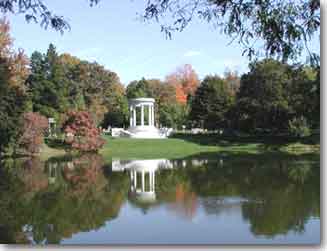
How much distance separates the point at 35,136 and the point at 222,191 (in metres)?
15.2

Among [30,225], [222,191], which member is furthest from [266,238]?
[222,191]

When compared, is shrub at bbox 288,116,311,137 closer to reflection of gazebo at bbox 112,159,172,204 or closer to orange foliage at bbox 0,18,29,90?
reflection of gazebo at bbox 112,159,172,204

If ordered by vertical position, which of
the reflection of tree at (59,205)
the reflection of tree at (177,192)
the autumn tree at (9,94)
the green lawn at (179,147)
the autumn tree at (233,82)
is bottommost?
the reflection of tree at (59,205)

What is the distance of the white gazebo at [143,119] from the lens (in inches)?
1460

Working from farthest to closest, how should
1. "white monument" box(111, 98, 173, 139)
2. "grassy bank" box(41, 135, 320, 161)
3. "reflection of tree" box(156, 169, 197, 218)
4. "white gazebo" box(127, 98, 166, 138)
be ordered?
1. "white gazebo" box(127, 98, 166, 138)
2. "white monument" box(111, 98, 173, 139)
3. "grassy bank" box(41, 135, 320, 161)
4. "reflection of tree" box(156, 169, 197, 218)

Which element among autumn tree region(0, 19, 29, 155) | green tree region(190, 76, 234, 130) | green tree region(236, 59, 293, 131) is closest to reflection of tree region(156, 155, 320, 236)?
autumn tree region(0, 19, 29, 155)

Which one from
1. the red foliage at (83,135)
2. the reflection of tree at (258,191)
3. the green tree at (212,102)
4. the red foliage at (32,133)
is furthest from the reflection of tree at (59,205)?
the green tree at (212,102)

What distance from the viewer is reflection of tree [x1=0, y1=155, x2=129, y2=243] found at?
7.97m

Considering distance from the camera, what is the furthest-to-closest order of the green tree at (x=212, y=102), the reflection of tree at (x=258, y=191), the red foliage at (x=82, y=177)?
the green tree at (x=212, y=102) → the red foliage at (x=82, y=177) → the reflection of tree at (x=258, y=191)

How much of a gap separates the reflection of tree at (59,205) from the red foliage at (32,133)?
9189 millimetres

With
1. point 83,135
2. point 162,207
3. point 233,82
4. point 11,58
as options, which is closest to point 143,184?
point 162,207

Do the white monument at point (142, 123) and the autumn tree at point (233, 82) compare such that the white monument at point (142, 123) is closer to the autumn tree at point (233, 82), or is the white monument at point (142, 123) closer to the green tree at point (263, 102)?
the autumn tree at point (233, 82)

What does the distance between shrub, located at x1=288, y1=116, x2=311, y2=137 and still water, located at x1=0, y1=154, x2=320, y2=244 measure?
43.2ft

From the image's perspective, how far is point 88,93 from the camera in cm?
3819
